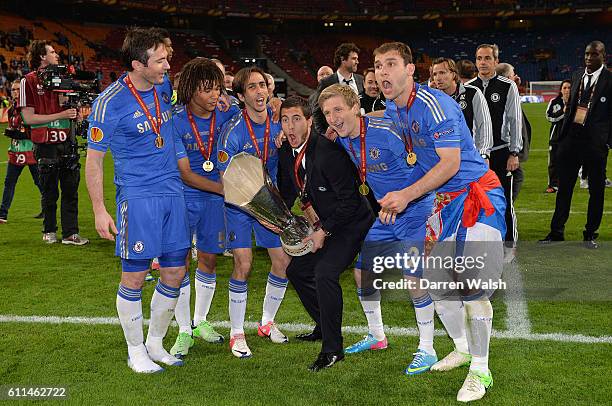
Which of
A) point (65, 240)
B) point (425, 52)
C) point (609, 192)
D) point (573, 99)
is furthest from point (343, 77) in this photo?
point (425, 52)

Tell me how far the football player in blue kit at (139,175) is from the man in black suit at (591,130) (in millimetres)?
5215

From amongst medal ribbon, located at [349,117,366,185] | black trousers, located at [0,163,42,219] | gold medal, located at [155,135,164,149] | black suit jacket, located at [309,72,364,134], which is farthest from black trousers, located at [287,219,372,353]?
black trousers, located at [0,163,42,219]

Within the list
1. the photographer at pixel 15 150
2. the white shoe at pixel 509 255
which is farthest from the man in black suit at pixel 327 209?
the photographer at pixel 15 150

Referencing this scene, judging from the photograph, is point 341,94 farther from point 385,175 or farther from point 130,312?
point 130,312

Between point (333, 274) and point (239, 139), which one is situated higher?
point (239, 139)

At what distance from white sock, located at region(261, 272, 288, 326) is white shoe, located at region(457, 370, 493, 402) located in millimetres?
1705

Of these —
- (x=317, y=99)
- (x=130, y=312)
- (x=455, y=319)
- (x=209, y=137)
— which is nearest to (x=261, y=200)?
(x=209, y=137)

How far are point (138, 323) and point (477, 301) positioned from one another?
213 centimetres

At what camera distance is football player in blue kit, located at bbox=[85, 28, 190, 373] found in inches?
171

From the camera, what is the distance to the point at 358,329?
216 inches

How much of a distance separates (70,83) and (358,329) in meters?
4.57

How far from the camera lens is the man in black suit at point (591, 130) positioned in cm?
809

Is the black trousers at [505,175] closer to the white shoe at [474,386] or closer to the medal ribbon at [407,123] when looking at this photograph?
the medal ribbon at [407,123]

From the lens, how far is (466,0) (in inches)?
2169
